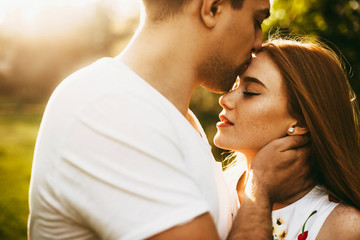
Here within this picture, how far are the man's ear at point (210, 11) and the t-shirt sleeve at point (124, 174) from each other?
2.51 feet

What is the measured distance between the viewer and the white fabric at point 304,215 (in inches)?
97.6

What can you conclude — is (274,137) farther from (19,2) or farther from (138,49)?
(19,2)

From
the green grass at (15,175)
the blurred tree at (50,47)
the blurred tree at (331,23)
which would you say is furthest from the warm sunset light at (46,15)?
the blurred tree at (331,23)

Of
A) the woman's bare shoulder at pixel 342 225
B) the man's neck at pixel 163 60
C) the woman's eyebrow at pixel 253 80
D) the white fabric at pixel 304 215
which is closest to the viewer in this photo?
the man's neck at pixel 163 60

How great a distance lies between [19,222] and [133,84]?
7.42m

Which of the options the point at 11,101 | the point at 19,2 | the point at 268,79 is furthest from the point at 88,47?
the point at 268,79

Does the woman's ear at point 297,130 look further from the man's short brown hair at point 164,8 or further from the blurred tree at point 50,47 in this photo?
the blurred tree at point 50,47

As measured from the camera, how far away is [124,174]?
159 centimetres

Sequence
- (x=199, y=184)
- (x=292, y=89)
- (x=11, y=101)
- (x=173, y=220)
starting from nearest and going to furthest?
(x=173, y=220) < (x=199, y=184) < (x=292, y=89) < (x=11, y=101)

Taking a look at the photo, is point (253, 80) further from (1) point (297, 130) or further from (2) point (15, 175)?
(2) point (15, 175)

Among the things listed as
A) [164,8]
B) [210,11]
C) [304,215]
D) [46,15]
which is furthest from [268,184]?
[46,15]

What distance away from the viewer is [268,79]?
9.03ft

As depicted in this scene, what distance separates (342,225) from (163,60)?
160 cm

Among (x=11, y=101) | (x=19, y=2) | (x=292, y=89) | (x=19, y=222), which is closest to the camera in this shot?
(x=292, y=89)
